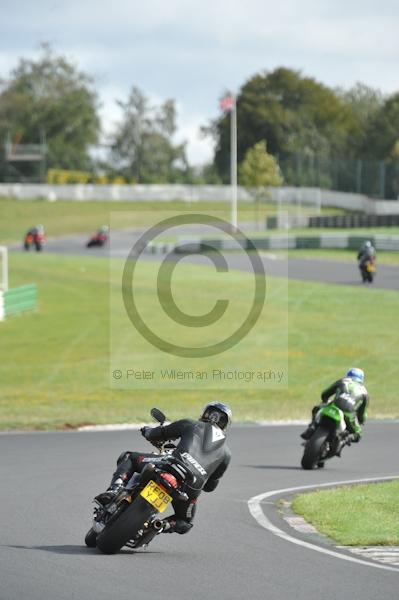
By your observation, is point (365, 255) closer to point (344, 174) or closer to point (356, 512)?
point (356, 512)

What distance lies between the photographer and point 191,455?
10188 millimetres

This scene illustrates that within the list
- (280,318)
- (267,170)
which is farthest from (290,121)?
(280,318)

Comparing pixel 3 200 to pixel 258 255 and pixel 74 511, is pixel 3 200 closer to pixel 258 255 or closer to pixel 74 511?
pixel 258 255

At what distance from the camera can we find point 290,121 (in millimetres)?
119000

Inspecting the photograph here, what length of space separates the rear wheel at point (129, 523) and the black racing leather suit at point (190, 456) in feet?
1.79

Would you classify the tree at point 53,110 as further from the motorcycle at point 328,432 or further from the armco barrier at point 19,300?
the motorcycle at point 328,432

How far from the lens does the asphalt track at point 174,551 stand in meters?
8.65

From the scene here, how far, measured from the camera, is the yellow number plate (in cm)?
976

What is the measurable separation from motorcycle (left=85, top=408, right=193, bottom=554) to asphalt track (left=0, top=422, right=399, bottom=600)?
0.14m

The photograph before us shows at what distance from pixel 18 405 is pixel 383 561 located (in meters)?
16.0

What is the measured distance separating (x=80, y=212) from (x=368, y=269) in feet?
179

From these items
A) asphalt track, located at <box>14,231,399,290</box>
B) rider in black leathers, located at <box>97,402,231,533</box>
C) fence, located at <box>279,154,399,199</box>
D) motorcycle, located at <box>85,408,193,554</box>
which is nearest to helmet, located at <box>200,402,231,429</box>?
rider in black leathers, located at <box>97,402,231,533</box>

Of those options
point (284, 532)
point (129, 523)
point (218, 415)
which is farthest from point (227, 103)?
point (129, 523)

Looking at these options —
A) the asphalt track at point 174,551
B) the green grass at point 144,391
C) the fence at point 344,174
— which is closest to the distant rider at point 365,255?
the green grass at point 144,391
